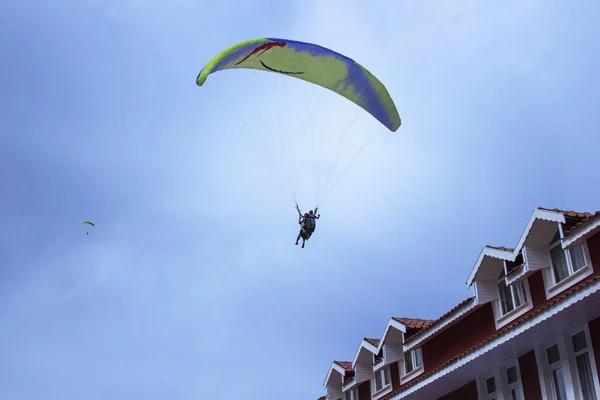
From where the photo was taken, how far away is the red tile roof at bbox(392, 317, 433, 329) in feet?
93.9

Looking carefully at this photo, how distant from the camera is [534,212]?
72.8ft

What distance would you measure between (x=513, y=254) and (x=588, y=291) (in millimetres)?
4071

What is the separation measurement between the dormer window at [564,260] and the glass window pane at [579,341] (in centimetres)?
149

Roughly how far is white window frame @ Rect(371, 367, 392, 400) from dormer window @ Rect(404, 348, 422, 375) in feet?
3.85

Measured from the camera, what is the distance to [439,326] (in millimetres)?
26359

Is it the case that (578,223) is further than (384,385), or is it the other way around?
(384,385)

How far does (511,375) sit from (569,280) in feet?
13.1

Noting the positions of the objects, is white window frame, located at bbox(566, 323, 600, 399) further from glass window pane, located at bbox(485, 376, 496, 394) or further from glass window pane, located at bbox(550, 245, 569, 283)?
glass window pane, located at bbox(485, 376, 496, 394)

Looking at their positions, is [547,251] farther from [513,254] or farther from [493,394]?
[493,394]

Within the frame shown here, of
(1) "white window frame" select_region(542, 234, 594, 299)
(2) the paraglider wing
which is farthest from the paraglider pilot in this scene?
(1) "white window frame" select_region(542, 234, 594, 299)

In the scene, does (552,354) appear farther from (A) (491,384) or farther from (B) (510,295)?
(A) (491,384)

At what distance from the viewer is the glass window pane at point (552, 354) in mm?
21772

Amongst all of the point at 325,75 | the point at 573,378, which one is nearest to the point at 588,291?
the point at 573,378

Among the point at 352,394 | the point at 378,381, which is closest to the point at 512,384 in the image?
the point at 378,381
